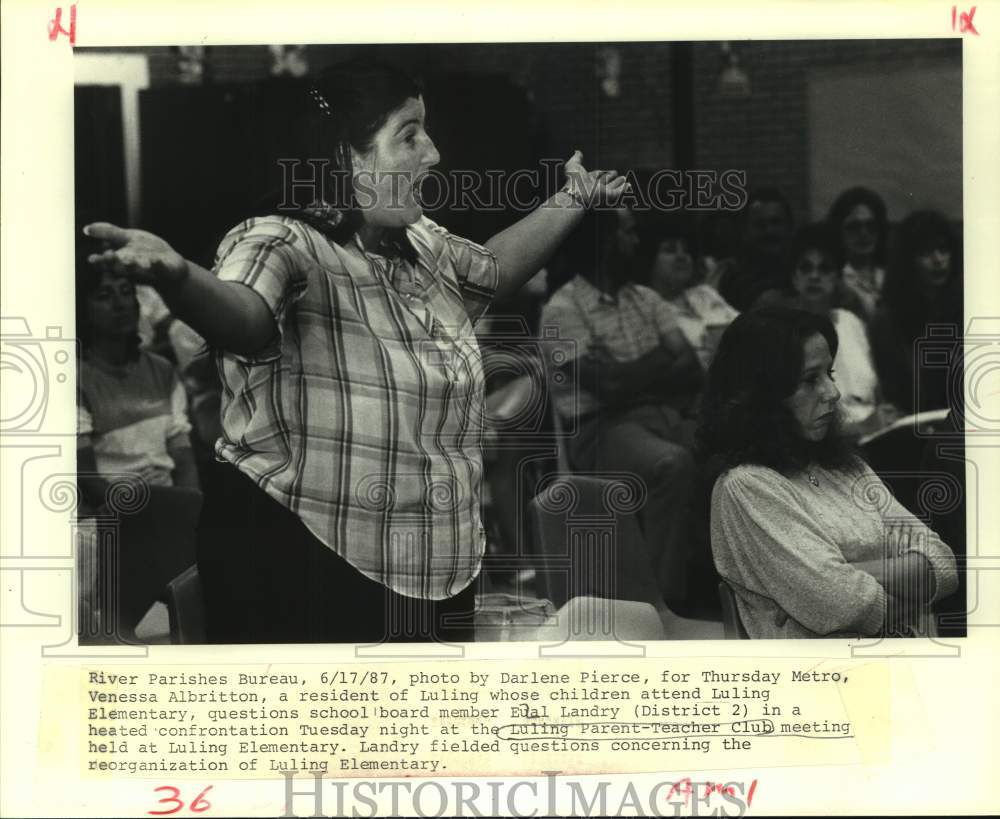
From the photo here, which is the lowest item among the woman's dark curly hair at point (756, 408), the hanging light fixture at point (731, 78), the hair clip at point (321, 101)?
the woman's dark curly hair at point (756, 408)

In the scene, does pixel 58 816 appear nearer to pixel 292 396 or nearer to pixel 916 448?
pixel 292 396

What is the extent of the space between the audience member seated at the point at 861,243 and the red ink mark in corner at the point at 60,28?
8.25 feet

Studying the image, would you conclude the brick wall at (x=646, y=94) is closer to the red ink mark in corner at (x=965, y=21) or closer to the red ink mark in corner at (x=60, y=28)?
the red ink mark in corner at (x=60, y=28)

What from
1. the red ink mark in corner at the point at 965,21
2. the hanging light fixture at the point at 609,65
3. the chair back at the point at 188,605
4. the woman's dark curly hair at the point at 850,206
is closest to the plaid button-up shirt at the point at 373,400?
the chair back at the point at 188,605

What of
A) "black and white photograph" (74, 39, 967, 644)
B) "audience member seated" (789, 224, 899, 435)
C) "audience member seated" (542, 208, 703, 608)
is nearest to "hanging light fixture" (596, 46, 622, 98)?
"black and white photograph" (74, 39, 967, 644)

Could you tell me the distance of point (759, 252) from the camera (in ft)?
16.0

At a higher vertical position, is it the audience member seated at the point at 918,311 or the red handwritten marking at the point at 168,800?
the audience member seated at the point at 918,311

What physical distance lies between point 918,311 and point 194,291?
7.67 feet

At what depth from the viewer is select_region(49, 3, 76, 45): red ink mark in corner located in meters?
4.88

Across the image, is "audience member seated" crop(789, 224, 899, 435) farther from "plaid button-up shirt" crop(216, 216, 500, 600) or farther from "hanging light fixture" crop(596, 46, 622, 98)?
"plaid button-up shirt" crop(216, 216, 500, 600)

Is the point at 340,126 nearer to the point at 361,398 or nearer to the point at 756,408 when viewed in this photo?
the point at 361,398

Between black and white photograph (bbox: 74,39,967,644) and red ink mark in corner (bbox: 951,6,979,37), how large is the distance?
0.10 metres

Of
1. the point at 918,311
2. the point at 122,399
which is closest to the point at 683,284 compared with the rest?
the point at 918,311

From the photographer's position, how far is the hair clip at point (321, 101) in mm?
4848
